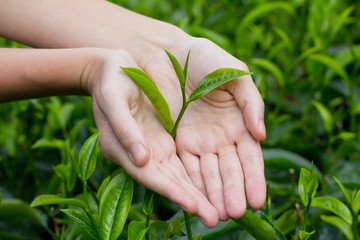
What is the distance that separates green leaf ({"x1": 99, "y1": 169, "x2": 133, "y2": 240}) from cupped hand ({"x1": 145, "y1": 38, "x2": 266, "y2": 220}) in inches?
6.5

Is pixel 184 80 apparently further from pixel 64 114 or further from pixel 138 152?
pixel 64 114

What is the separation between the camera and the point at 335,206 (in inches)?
27.4

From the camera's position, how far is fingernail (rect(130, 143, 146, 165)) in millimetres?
708

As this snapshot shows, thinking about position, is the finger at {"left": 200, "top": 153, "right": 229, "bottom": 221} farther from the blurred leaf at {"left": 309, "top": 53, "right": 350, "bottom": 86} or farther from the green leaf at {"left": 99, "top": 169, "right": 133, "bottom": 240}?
the blurred leaf at {"left": 309, "top": 53, "right": 350, "bottom": 86}

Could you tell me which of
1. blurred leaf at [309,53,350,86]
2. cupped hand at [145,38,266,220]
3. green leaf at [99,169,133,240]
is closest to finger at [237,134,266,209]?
cupped hand at [145,38,266,220]

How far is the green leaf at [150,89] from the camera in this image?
0.72 m

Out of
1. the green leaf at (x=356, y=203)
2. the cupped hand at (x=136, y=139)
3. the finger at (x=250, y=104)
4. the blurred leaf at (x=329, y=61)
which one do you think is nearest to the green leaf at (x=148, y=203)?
the cupped hand at (x=136, y=139)

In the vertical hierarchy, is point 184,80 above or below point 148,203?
above

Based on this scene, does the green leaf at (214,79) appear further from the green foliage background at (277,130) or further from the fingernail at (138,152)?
the green foliage background at (277,130)

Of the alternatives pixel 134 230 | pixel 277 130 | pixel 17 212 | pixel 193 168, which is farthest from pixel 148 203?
pixel 277 130

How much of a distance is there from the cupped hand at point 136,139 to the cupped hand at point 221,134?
0.05m

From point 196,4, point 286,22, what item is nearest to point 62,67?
point 196,4

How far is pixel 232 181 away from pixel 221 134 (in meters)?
0.15

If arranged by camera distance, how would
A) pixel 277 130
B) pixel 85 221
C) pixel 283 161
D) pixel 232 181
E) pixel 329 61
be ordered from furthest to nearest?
1. pixel 277 130
2. pixel 329 61
3. pixel 283 161
4. pixel 232 181
5. pixel 85 221
